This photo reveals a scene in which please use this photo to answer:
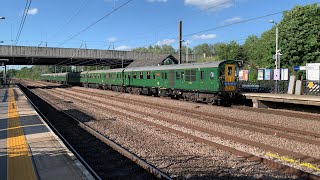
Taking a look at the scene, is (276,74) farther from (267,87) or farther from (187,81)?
(187,81)

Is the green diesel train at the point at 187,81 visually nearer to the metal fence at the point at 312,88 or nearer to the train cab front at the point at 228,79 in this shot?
the train cab front at the point at 228,79

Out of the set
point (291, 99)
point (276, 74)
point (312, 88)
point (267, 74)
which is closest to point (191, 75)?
point (291, 99)

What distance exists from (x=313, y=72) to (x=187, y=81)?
1072 cm

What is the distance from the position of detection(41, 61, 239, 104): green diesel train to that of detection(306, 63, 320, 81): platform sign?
8.25 m

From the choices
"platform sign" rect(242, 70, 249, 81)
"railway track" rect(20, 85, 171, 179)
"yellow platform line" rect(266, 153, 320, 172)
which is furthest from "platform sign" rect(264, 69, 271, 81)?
"yellow platform line" rect(266, 153, 320, 172)

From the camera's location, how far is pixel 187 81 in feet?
75.0

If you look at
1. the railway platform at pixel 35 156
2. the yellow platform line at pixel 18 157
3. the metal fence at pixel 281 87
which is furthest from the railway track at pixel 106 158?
the metal fence at pixel 281 87

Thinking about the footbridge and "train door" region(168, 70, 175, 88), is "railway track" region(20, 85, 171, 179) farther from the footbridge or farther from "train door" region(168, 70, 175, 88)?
the footbridge

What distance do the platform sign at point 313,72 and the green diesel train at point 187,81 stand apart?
27.1 ft

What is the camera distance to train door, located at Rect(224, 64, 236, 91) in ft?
65.4

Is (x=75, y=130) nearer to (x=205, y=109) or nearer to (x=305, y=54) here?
(x=205, y=109)

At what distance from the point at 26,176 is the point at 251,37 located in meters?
109

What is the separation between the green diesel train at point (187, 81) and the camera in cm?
1995

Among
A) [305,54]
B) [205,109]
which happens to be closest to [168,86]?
[205,109]
